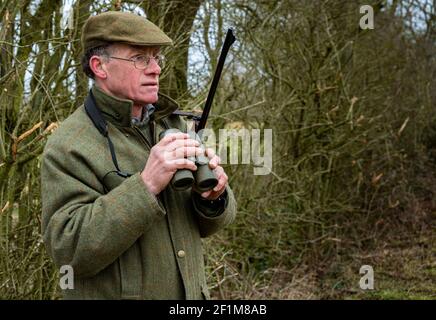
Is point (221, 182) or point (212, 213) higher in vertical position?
point (221, 182)

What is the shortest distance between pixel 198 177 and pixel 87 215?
16.2 inches

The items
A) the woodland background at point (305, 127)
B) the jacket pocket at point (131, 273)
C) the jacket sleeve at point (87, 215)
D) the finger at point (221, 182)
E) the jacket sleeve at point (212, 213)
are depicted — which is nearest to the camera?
the jacket sleeve at point (87, 215)

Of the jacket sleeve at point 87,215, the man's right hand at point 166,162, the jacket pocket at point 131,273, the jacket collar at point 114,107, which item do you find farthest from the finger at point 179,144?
the jacket pocket at point 131,273

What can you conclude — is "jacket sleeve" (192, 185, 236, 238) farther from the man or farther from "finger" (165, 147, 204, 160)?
"finger" (165, 147, 204, 160)

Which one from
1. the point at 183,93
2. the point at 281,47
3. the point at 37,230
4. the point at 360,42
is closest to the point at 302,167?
the point at 281,47

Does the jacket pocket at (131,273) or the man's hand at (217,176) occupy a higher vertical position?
the man's hand at (217,176)

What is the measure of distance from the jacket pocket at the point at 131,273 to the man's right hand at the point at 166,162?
0.87ft

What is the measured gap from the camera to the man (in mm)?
2135

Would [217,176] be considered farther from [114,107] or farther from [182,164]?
[114,107]

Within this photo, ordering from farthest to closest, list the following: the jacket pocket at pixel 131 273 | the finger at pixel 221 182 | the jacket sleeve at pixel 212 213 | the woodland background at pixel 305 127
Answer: the woodland background at pixel 305 127 < the jacket sleeve at pixel 212 213 < the finger at pixel 221 182 < the jacket pocket at pixel 131 273

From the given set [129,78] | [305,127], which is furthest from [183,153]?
[305,127]

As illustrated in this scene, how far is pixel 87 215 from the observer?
212 centimetres

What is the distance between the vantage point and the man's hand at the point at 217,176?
2281mm

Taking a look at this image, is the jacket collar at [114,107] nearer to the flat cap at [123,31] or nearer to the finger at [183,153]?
the flat cap at [123,31]
